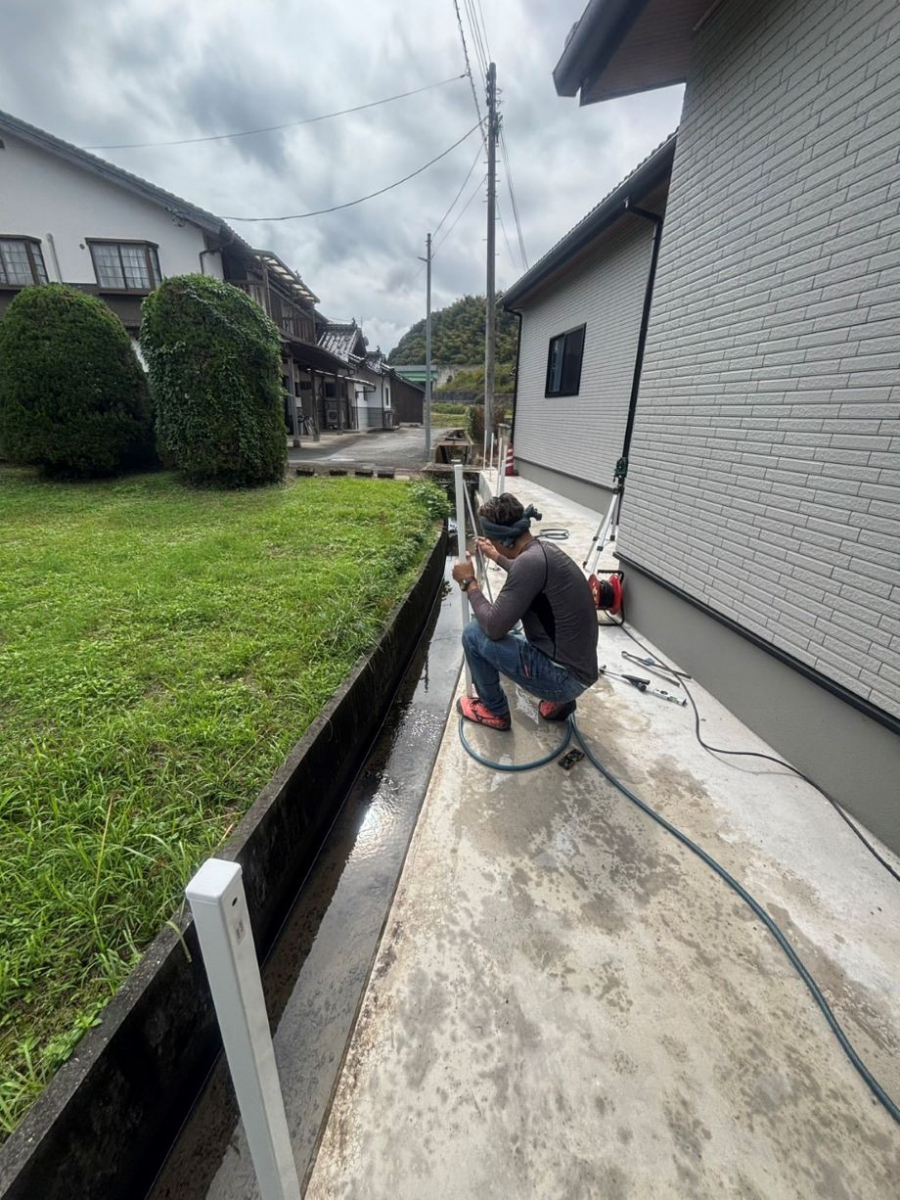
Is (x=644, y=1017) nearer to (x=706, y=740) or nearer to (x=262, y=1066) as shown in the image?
(x=262, y=1066)

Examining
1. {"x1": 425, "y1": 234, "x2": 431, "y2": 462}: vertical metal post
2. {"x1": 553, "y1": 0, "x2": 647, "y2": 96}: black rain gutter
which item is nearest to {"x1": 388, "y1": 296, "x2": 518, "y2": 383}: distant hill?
{"x1": 425, "y1": 234, "x2": 431, "y2": 462}: vertical metal post

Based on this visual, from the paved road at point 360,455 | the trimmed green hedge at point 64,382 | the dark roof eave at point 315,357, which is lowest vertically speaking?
the paved road at point 360,455

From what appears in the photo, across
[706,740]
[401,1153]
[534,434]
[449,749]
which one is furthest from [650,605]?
[534,434]

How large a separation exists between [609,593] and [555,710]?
58.5 inches

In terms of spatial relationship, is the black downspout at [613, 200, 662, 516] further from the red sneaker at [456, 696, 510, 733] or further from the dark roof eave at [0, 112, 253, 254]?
the dark roof eave at [0, 112, 253, 254]

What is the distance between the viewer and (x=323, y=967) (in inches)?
67.2

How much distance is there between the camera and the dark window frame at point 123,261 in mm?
11836

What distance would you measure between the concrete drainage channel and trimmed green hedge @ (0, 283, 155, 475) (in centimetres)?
756

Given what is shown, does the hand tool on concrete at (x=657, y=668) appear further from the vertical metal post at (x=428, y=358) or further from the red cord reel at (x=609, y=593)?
the vertical metal post at (x=428, y=358)

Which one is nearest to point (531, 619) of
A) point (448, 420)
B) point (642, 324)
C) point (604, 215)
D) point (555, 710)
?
point (555, 710)

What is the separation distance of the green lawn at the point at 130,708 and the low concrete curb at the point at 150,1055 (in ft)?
0.25

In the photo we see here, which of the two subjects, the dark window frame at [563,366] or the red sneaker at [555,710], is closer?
the red sneaker at [555,710]

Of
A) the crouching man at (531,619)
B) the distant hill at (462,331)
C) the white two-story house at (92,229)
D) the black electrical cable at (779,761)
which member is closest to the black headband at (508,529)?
the crouching man at (531,619)

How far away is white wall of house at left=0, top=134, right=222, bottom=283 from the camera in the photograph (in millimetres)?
11492
